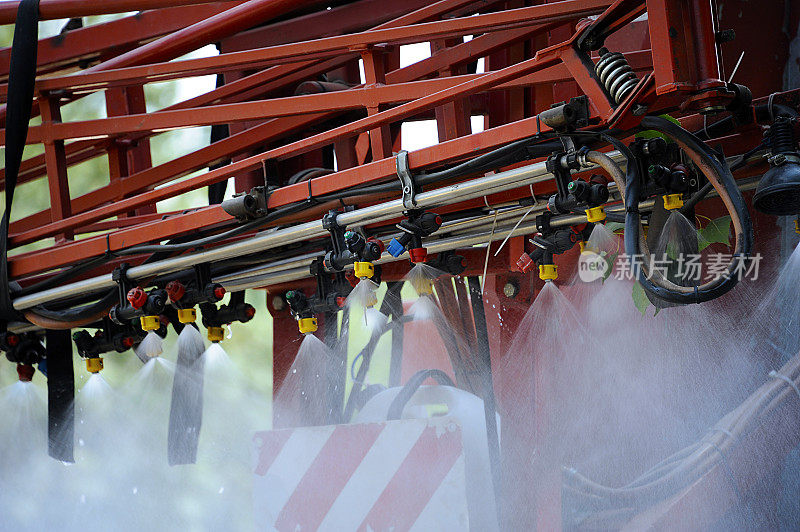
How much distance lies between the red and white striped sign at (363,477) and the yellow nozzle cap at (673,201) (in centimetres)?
92

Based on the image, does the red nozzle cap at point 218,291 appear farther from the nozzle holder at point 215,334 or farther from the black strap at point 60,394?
the black strap at point 60,394

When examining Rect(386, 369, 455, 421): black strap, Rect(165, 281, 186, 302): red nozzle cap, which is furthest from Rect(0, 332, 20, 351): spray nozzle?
Rect(386, 369, 455, 421): black strap

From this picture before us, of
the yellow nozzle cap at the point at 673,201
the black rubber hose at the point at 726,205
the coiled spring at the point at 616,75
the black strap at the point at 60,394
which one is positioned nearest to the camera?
the black rubber hose at the point at 726,205

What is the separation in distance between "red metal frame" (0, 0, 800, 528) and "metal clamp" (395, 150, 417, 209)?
0.11ft

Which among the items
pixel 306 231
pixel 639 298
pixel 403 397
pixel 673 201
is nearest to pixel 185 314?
pixel 306 231

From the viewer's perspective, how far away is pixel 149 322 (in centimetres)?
350

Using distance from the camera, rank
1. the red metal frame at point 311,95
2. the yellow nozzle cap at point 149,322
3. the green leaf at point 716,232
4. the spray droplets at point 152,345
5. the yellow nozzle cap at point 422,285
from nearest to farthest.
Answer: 1. the green leaf at point 716,232
2. the red metal frame at point 311,95
3. the yellow nozzle cap at point 422,285
4. the yellow nozzle cap at point 149,322
5. the spray droplets at point 152,345

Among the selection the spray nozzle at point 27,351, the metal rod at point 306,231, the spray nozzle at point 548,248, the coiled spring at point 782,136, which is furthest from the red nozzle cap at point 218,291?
the coiled spring at point 782,136

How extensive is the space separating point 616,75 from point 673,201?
0.36 meters

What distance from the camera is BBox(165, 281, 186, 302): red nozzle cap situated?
3.50 metres

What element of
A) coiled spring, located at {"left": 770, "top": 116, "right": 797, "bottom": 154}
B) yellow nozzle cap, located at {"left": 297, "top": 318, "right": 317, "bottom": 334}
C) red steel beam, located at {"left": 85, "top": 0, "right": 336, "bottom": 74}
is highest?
red steel beam, located at {"left": 85, "top": 0, "right": 336, "bottom": 74}

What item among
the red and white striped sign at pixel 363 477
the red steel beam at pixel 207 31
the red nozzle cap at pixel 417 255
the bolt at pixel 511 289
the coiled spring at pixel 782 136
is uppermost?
the red steel beam at pixel 207 31

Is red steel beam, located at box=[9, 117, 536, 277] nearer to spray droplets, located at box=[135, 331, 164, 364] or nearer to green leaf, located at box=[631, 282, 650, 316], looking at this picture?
spray droplets, located at box=[135, 331, 164, 364]

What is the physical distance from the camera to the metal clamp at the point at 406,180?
2.77 meters
